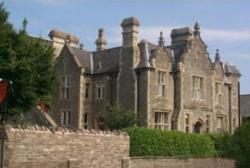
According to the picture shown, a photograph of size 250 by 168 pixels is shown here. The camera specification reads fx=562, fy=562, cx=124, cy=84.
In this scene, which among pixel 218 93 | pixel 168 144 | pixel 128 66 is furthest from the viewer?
pixel 218 93

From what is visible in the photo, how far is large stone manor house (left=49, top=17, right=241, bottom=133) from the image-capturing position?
152 ft

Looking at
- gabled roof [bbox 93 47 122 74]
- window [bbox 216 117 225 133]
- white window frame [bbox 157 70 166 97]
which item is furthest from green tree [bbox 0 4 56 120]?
window [bbox 216 117 225 133]

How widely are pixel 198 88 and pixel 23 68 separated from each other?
22637mm

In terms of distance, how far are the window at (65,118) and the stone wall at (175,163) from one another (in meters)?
15.0

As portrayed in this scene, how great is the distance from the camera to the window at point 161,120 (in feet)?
153

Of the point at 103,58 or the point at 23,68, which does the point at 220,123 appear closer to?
the point at 103,58

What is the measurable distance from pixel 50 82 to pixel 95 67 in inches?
679

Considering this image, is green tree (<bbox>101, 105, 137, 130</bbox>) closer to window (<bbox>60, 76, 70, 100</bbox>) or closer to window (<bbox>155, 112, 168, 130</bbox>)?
window (<bbox>155, 112, 168, 130</bbox>)

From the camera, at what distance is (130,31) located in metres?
46.8

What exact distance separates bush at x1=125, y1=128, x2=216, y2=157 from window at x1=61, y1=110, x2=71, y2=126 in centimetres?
1364

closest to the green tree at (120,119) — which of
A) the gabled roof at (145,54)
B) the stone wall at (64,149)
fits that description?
the gabled roof at (145,54)

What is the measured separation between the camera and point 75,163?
27.9 m

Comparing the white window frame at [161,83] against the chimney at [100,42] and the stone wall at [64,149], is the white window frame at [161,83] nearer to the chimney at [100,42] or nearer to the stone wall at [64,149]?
the chimney at [100,42]

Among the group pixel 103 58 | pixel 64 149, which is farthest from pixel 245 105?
pixel 64 149
